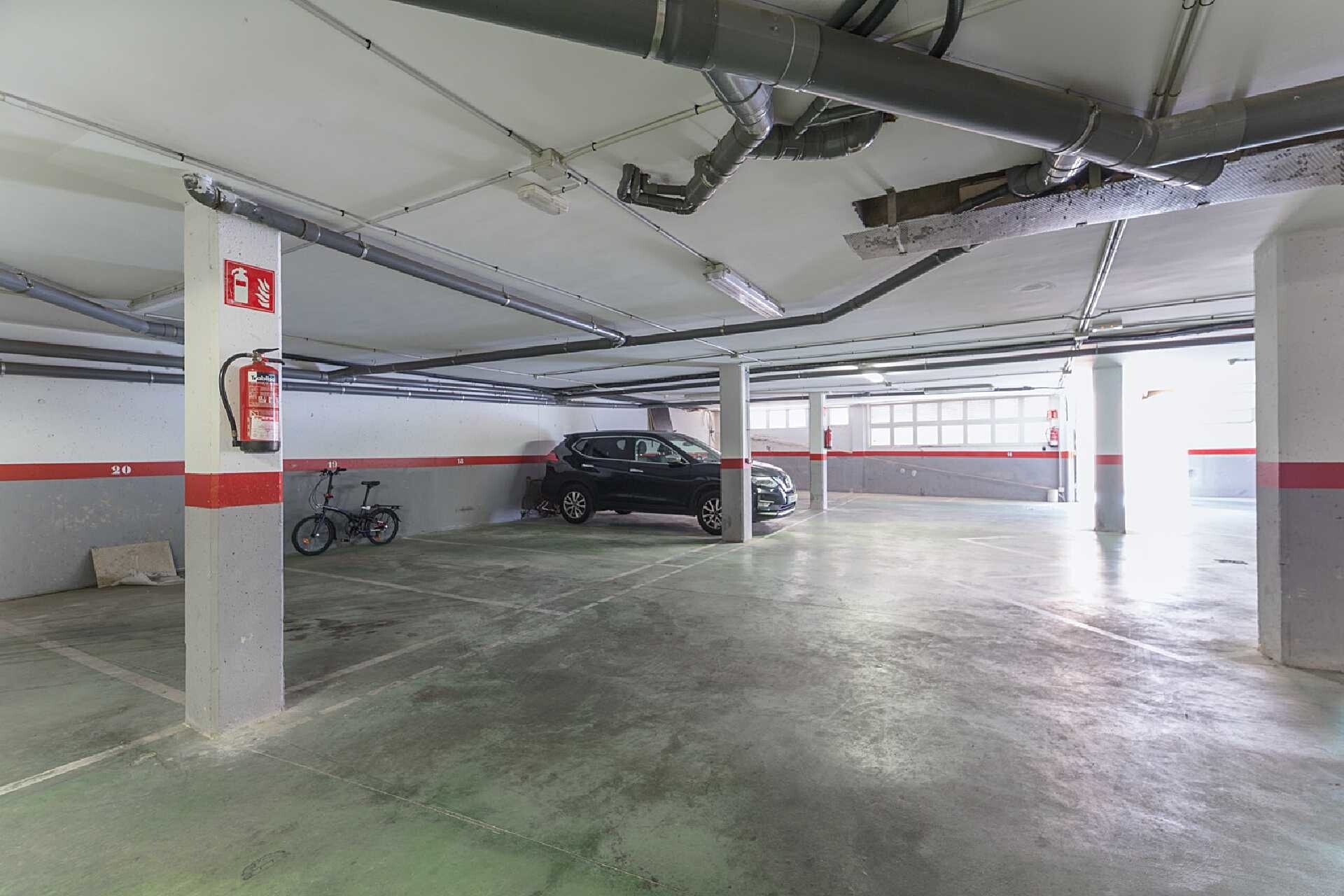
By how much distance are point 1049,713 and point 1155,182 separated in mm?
2353

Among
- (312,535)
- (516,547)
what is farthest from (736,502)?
(312,535)

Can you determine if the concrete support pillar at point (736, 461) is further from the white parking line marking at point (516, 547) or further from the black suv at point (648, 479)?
the white parking line marking at point (516, 547)

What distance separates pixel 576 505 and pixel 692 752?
24.8 ft

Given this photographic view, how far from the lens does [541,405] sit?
11.5 m

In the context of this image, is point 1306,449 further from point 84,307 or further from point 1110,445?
point 84,307

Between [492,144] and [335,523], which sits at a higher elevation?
[492,144]

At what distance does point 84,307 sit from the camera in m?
3.86

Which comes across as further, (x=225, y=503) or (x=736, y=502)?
(x=736, y=502)

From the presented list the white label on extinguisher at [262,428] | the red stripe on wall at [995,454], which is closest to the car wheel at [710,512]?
the white label on extinguisher at [262,428]

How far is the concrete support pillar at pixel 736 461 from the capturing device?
775 centimetres

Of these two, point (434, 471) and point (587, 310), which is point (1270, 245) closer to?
point (587, 310)

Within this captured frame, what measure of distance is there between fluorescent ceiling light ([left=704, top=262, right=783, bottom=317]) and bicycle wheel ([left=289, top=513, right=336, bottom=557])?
5985 millimetres

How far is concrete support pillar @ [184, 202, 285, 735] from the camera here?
256 centimetres

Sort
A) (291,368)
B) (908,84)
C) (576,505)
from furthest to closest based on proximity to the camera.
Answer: (576,505)
(291,368)
(908,84)
